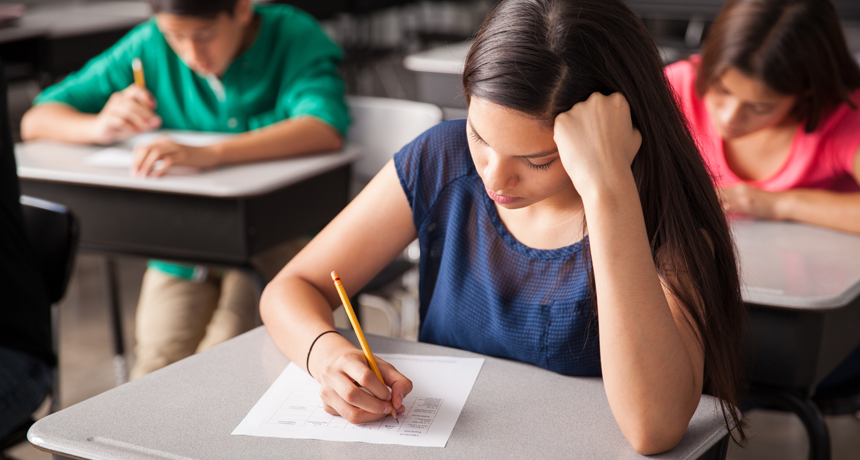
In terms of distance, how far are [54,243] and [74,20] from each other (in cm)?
291

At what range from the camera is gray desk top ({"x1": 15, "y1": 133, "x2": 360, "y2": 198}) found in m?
1.70

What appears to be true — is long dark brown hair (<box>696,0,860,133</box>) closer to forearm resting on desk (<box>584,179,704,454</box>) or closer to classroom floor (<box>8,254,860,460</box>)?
classroom floor (<box>8,254,860,460</box>)

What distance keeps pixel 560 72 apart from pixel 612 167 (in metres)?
0.13

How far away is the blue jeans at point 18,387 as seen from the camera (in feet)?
4.14

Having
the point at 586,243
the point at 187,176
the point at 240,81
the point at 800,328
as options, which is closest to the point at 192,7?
the point at 240,81

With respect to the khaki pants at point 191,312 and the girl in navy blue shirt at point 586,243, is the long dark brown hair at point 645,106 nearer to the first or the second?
the girl in navy blue shirt at point 586,243

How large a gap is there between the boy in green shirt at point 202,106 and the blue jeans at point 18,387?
1.36 ft

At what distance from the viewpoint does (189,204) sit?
176 cm

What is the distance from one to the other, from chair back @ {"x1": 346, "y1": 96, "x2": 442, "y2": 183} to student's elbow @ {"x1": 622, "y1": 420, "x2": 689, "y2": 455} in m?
1.34

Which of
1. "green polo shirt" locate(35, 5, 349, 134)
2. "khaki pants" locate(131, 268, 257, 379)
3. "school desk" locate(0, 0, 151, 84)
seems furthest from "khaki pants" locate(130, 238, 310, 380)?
"school desk" locate(0, 0, 151, 84)

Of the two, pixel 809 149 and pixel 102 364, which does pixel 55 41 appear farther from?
pixel 809 149

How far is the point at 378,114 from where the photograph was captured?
218cm

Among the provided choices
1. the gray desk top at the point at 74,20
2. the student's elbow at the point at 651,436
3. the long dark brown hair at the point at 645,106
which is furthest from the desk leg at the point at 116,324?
the student's elbow at the point at 651,436

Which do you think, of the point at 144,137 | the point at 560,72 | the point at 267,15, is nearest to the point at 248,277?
the point at 144,137
